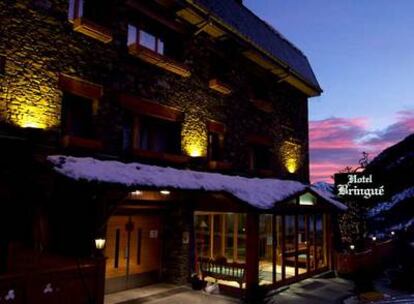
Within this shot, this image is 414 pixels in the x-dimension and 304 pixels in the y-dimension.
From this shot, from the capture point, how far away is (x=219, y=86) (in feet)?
43.6

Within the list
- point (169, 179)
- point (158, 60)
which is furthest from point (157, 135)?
point (169, 179)

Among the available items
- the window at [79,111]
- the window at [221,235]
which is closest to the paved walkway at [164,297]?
the window at [221,235]

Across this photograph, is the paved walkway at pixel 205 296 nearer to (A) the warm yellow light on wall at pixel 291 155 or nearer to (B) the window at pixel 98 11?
(A) the warm yellow light on wall at pixel 291 155

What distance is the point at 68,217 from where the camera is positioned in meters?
8.65

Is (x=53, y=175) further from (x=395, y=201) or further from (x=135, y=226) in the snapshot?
(x=395, y=201)

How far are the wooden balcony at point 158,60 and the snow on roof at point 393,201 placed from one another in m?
29.7

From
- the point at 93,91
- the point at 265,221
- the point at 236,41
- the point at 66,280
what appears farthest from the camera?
the point at 265,221

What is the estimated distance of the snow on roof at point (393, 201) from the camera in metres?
34.8

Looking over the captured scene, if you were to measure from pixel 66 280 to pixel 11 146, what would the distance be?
2937mm

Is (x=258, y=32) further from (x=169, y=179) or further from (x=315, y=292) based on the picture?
(x=315, y=292)

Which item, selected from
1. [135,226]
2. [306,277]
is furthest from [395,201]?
[135,226]

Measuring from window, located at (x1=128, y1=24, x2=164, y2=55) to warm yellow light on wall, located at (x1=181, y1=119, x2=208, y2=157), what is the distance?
8.55ft

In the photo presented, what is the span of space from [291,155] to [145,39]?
953 centimetres

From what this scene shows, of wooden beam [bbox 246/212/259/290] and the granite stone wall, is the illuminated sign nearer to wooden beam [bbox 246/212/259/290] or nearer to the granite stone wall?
wooden beam [bbox 246/212/259/290]
